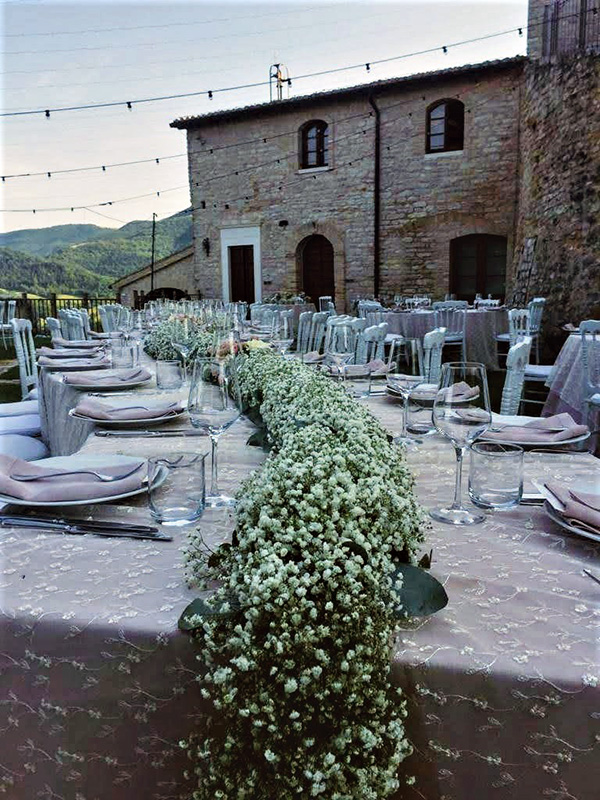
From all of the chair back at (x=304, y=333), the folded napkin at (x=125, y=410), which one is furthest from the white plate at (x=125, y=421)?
the chair back at (x=304, y=333)

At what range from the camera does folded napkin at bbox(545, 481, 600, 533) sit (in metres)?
0.97

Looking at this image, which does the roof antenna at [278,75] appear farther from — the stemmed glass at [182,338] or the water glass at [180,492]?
the water glass at [180,492]

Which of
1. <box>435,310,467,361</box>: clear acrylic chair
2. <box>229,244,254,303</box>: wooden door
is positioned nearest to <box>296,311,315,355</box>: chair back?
<box>435,310,467,361</box>: clear acrylic chair

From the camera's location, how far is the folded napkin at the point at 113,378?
95.6 inches

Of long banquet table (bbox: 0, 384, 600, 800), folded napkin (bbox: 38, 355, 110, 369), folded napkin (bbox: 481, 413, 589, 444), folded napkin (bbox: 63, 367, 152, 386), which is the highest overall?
folded napkin (bbox: 38, 355, 110, 369)

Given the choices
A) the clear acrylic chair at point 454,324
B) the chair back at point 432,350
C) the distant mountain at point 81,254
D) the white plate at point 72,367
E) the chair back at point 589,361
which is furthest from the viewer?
the distant mountain at point 81,254

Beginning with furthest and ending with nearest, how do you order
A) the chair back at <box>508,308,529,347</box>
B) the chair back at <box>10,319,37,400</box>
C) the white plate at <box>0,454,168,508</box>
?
the chair back at <box>508,308,529,347</box>
the chair back at <box>10,319,37,400</box>
the white plate at <box>0,454,168,508</box>

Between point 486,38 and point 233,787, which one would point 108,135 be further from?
point 233,787

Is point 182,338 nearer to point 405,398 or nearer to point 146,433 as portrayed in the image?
point 146,433

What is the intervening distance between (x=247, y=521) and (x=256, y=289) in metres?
16.3

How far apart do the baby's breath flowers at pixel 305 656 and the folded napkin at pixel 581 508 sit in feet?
1.26

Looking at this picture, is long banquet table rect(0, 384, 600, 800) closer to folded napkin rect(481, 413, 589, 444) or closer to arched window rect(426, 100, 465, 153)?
folded napkin rect(481, 413, 589, 444)

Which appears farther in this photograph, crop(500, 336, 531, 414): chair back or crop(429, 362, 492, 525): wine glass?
crop(500, 336, 531, 414): chair back

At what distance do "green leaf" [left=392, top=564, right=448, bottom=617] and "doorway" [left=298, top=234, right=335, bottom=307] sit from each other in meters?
15.2
